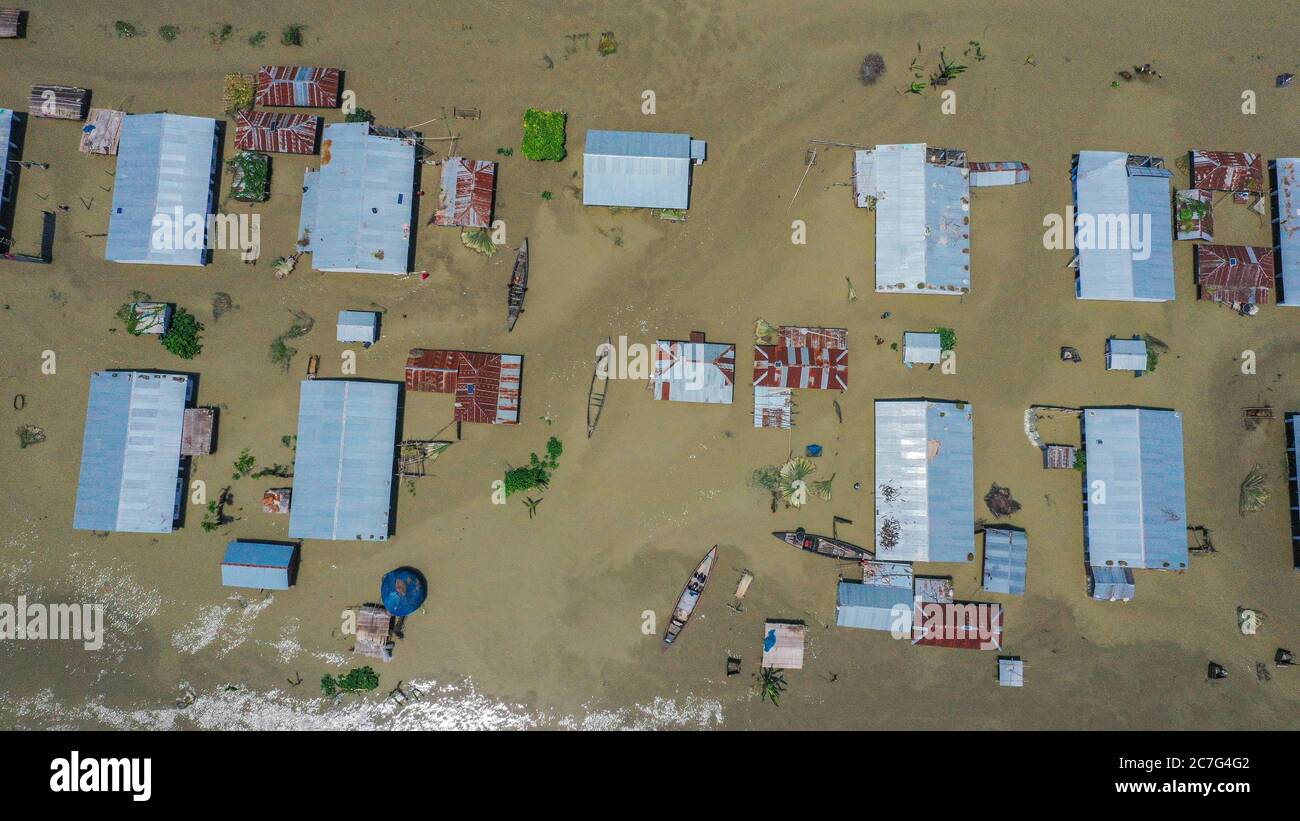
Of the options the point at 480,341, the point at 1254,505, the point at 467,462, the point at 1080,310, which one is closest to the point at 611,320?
the point at 480,341

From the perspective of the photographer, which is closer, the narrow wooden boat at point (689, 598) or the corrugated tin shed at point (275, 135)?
the narrow wooden boat at point (689, 598)

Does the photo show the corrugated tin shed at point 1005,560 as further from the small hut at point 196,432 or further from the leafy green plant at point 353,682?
the small hut at point 196,432

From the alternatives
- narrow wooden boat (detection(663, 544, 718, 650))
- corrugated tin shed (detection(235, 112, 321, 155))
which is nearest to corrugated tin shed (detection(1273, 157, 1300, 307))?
narrow wooden boat (detection(663, 544, 718, 650))

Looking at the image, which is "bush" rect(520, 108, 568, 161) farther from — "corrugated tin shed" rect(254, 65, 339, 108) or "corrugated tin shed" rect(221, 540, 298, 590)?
"corrugated tin shed" rect(221, 540, 298, 590)

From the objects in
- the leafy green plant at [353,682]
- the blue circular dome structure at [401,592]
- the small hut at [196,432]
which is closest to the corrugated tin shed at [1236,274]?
the blue circular dome structure at [401,592]

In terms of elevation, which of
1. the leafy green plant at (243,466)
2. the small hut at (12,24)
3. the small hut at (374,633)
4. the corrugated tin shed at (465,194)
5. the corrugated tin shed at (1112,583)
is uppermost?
the small hut at (12,24)
